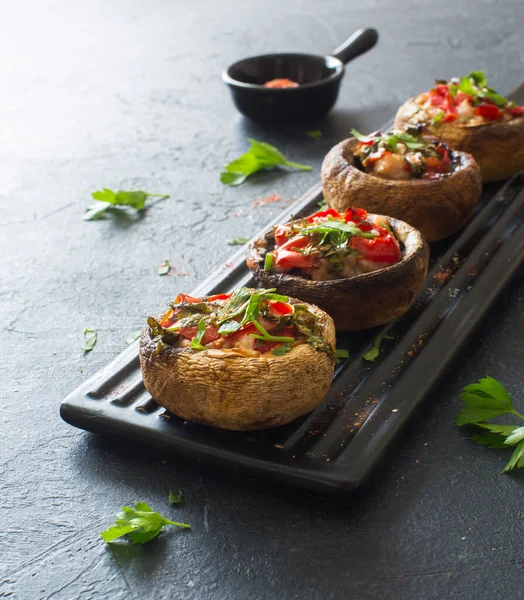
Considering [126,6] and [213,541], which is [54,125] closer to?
[126,6]

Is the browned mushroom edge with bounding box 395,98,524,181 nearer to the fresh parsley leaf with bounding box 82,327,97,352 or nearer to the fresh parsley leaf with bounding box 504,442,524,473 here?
the fresh parsley leaf with bounding box 82,327,97,352

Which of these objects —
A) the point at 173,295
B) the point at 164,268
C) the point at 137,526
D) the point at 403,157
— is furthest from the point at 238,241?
the point at 137,526

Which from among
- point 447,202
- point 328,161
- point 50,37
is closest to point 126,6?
point 50,37

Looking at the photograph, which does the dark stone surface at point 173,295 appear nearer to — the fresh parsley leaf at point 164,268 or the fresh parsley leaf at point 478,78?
the fresh parsley leaf at point 164,268

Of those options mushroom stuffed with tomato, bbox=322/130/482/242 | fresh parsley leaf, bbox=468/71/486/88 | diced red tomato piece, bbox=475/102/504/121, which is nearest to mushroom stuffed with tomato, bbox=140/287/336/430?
mushroom stuffed with tomato, bbox=322/130/482/242

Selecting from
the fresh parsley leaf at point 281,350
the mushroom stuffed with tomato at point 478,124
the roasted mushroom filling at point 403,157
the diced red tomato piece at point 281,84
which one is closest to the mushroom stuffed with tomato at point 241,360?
the fresh parsley leaf at point 281,350

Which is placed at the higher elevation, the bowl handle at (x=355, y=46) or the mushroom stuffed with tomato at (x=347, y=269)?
the mushroom stuffed with tomato at (x=347, y=269)

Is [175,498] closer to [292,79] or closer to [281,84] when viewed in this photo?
[281,84]
